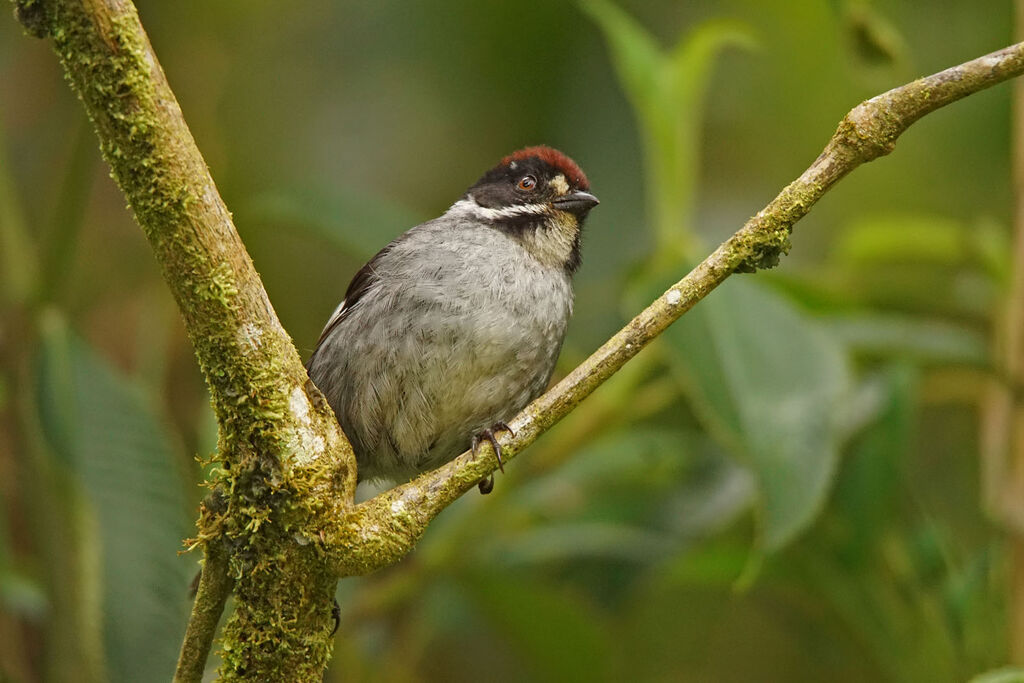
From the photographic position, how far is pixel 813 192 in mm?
2094

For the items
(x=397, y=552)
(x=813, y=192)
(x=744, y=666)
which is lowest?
(x=744, y=666)

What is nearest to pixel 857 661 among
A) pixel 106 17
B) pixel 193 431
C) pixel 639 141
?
pixel 639 141

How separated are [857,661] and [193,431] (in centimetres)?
277

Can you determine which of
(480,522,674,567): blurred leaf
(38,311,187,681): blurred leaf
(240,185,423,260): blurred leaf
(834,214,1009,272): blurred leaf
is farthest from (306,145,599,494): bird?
(834,214,1009,272): blurred leaf

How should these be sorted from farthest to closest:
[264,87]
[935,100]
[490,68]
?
[264,87], [490,68], [935,100]

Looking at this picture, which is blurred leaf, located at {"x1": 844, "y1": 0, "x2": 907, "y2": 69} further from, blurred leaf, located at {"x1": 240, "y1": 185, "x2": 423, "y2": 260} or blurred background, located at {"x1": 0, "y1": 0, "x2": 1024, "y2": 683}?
blurred leaf, located at {"x1": 240, "y1": 185, "x2": 423, "y2": 260}

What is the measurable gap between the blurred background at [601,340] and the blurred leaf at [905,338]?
0.01 m

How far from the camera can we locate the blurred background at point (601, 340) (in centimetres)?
320

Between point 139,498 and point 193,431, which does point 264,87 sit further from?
point 139,498

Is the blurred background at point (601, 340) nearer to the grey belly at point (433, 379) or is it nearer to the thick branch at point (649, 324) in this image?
the grey belly at point (433, 379)

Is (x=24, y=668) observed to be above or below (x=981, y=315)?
below

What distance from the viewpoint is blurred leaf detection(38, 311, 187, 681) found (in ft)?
10.2

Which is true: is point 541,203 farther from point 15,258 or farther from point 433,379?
point 15,258

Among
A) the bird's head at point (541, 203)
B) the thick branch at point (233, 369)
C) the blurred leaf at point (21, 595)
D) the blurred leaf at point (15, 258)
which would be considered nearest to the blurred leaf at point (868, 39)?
the bird's head at point (541, 203)
